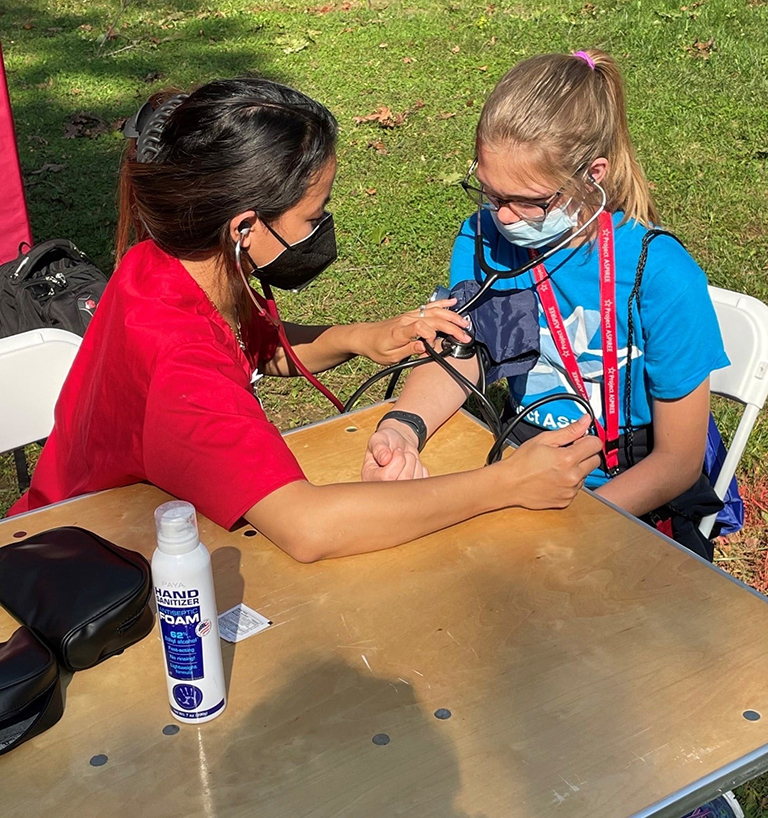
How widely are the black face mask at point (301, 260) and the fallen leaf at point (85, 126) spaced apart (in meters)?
5.23

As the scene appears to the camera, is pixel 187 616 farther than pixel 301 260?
No

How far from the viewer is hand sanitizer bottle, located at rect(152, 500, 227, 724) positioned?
4.01 ft

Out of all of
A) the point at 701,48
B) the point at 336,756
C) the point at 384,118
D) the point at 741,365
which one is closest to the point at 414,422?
the point at 741,365

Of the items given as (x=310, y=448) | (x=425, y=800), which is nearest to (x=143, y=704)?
(x=425, y=800)

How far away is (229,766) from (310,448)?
88 centimetres

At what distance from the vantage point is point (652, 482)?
212 centimetres

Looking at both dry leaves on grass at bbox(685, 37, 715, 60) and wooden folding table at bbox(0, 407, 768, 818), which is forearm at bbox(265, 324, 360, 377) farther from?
dry leaves on grass at bbox(685, 37, 715, 60)

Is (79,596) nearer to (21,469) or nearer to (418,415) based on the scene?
(418,415)

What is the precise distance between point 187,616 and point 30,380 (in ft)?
4.24

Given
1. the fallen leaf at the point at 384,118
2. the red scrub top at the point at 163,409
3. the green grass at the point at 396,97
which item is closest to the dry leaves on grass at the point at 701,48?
the green grass at the point at 396,97

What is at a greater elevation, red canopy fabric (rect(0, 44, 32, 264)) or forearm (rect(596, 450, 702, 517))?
forearm (rect(596, 450, 702, 517))

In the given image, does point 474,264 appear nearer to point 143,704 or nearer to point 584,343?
point 584,343

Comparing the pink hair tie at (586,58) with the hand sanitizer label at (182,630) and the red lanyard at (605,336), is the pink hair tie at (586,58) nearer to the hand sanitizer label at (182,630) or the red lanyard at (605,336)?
the red lanyard at (605,336)

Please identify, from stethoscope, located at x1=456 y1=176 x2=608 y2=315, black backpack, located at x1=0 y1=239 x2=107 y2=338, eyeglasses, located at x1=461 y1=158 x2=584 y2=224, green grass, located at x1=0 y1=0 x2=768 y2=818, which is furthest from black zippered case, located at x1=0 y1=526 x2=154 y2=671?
green grass, located at x1=0 y1=0 x2=768 y2=818
